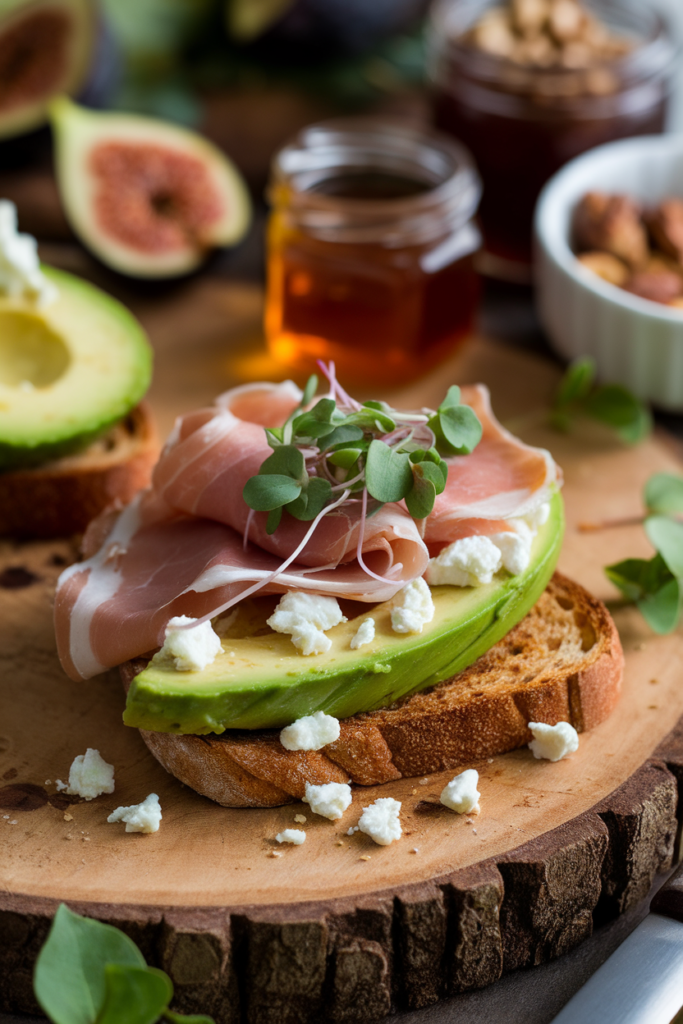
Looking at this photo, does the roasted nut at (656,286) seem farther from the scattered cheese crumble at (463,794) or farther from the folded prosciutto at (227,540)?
the scattered cheese crumble at (463,794)

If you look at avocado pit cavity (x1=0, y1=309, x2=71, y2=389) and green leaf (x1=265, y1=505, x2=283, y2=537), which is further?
avocado pit cavity (x1=0, y1=309, x2=71, y2=389)

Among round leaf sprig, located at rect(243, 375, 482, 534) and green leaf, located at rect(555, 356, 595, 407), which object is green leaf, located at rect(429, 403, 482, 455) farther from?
green leaf, located at rect(555, 356, 595, 407)

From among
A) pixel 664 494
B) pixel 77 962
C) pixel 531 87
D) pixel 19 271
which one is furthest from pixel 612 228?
pixel 77 962

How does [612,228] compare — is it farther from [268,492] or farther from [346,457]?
[268,492]

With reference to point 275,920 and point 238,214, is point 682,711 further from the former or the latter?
point 238,214

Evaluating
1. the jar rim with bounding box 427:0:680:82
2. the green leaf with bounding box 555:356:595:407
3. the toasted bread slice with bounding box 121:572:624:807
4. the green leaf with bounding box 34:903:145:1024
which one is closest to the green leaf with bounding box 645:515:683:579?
the toasted bread slice with bounding box 121:572:624:807

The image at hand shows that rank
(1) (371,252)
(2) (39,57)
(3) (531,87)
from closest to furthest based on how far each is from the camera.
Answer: (1) (371,252) < (3) (531,87) < (2) (39,57)
